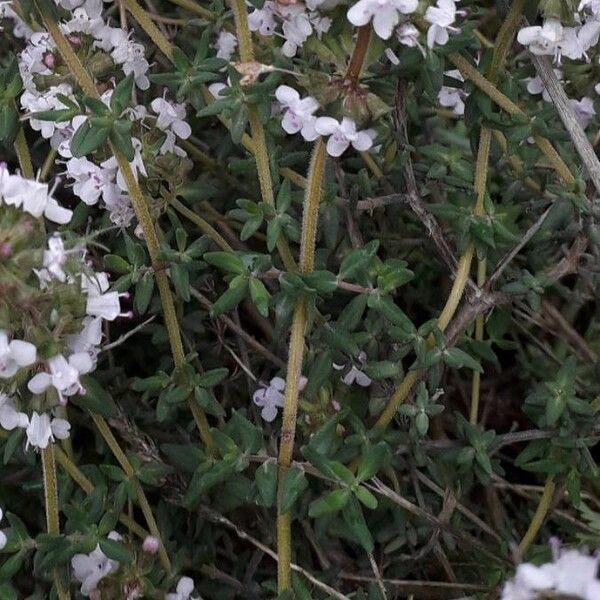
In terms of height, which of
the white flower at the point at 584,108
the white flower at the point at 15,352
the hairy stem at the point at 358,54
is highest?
the hairy stem at the point at 358,54

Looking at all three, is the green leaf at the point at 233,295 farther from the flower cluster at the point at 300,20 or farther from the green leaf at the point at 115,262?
the flower cluster at the point at 300,20

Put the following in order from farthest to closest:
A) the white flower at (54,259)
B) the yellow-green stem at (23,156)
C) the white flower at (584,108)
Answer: the white flower at (584,108)
the yellow-green stem at (23,156)
the white flower at (54,259)

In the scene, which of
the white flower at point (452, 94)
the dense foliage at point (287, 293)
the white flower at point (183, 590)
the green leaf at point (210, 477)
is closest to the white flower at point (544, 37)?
the dense foliage at point (287, 293)

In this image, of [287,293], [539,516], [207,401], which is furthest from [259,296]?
[539,516]

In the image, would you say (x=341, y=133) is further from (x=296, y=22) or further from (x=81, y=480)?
(x=81, y=480)

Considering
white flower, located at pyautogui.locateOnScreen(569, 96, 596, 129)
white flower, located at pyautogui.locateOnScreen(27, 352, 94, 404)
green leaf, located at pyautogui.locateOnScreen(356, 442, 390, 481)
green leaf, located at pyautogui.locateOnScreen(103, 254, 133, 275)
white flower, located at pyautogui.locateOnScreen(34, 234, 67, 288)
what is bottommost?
green leaf, located at pyautogui.locateOnScreen(356, 442, 390, 481)

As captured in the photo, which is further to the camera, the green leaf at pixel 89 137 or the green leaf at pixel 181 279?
the green leaf at pixel 181 279

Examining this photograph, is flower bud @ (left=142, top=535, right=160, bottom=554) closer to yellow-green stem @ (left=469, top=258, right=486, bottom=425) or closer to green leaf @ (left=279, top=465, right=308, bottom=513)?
green leaf @ (left=279, top=465, right=308, bottom=513)

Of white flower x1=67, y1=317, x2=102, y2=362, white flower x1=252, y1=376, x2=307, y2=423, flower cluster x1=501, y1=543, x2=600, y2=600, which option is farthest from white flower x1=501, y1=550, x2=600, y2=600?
white flower x1=252, y1=376, x2=307, y2=423
